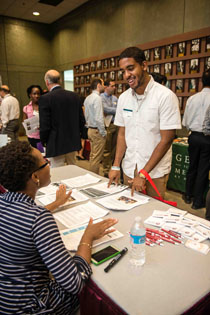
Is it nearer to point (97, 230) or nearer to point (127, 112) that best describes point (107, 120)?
point (127, 112)

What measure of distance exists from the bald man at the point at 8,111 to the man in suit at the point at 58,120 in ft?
7.72

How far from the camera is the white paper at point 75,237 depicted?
3.44 ft

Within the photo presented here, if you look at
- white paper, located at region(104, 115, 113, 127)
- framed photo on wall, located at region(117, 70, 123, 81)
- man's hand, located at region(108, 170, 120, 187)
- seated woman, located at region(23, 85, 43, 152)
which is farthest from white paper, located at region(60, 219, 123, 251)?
framed photo on wall, located at region(117, 70, 123, 81)

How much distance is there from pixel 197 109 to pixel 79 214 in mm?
2322

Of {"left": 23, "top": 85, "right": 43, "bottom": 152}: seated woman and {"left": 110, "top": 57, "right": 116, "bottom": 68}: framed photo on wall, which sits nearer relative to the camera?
{"left": 23, "top": 85, "right": 43, "bottom": 152}: seated woman

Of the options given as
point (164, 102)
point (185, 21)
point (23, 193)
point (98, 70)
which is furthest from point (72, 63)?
point (23, 193)

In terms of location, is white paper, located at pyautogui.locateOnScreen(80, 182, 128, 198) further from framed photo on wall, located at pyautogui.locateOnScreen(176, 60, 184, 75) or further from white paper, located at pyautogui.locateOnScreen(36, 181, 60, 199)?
framed photo on wall, located at pyautogui.locateOnScreen(176, 60, 184, 75)

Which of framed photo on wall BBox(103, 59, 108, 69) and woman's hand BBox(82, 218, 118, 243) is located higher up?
framed photo on wall BBox(103, 59, 108, 69)

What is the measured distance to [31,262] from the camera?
848 millimetres

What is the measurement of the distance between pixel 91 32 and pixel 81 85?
141 centimetres

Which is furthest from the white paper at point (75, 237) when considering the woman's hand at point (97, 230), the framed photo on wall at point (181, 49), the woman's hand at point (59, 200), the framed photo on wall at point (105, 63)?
the framed photo on wall at point (105, 63)

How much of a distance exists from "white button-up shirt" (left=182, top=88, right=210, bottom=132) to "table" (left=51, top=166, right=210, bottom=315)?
230 cm

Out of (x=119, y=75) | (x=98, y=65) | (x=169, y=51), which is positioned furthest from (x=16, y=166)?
(x=98, y=65)

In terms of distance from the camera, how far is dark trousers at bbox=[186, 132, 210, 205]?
2.99 meters
